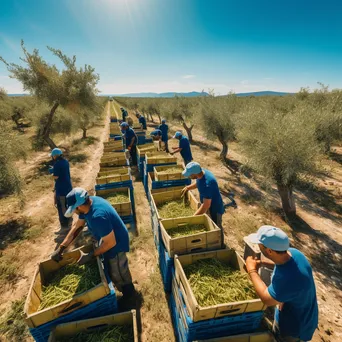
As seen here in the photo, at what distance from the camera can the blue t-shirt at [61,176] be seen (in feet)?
25.3

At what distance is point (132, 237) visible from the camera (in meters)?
8.05

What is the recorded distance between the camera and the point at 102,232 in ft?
13.9

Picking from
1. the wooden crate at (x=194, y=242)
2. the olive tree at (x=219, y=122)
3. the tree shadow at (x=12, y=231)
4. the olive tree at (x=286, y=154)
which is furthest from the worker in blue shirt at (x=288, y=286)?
the olive tree at (x=219, y=122)

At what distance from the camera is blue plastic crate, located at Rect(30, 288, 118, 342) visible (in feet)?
12.0

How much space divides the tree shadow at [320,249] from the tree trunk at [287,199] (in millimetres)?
373

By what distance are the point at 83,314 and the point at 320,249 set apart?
8.45 metres

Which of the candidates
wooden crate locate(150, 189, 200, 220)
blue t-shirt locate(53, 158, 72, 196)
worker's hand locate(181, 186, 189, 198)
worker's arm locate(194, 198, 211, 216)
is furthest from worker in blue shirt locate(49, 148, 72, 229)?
worker's arm locate(194, 198, 211, 216)

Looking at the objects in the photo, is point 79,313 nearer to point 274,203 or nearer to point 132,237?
point 132,237

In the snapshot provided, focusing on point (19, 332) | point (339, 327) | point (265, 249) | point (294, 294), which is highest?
point (265, 249)

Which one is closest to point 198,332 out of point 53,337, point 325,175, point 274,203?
point 53,337

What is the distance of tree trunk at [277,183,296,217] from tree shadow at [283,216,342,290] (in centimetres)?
37

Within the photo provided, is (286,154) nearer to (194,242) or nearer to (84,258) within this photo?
(194,242)

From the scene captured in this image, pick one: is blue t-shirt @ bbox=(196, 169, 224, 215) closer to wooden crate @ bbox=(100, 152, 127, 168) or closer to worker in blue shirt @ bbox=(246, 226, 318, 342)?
worker in blue shirt @ bbox=(246, 226, 318, 342)

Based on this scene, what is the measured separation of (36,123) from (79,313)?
21.5 metres
